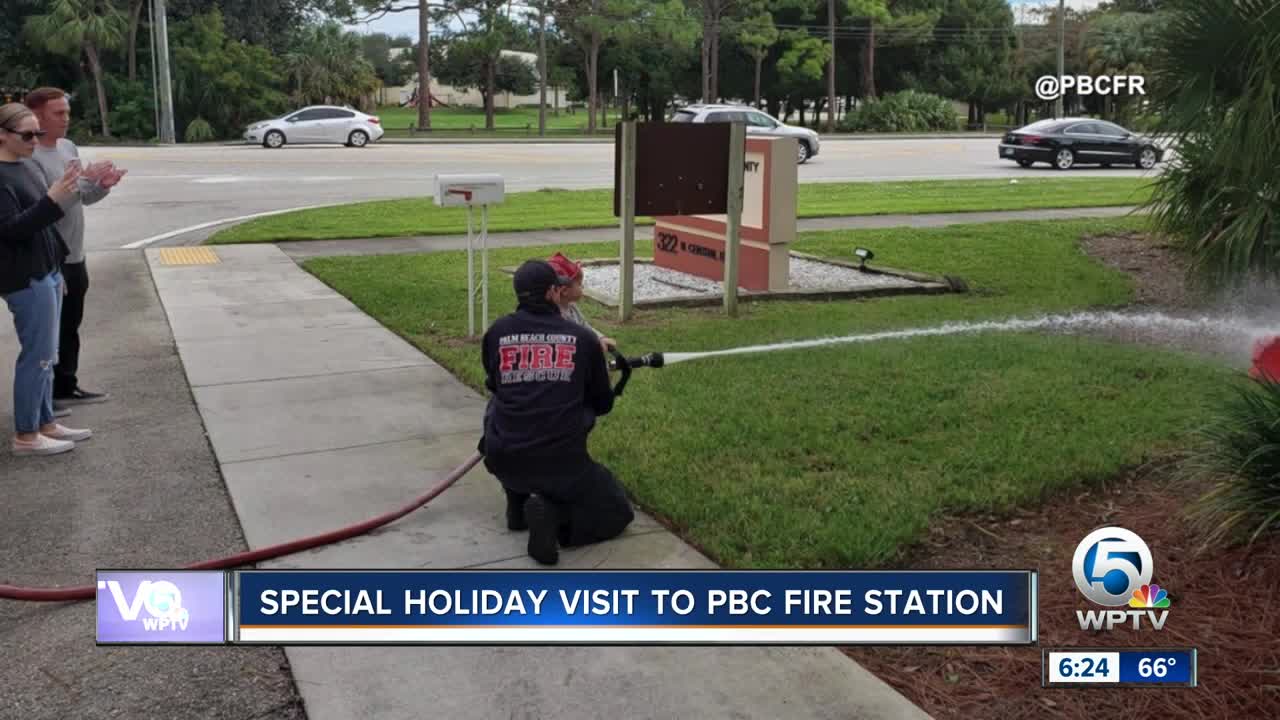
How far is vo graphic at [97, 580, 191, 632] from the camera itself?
3.98m

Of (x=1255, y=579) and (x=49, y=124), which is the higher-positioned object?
(x=49, y=124)

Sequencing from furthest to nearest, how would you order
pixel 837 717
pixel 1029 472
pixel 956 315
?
pixel 956 315 → pixel 1029 472 → pixel 837 717

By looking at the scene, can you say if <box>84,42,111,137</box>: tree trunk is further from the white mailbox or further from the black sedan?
the white mailbox

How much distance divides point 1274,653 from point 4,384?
23.9 feet

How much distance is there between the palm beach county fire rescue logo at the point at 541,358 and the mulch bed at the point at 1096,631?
1.52m

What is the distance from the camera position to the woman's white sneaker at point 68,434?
6383mm

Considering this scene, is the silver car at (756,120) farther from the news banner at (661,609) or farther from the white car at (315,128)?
the news banner at (661,609)

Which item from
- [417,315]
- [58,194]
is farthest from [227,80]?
[58,194]

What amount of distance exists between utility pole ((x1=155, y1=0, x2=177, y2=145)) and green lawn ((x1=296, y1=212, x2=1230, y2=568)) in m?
30.8

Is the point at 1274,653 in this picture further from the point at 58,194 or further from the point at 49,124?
the point at 49,124

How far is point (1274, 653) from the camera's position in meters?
3.74

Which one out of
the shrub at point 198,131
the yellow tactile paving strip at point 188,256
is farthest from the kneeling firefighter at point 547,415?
the shrub at point 198,131

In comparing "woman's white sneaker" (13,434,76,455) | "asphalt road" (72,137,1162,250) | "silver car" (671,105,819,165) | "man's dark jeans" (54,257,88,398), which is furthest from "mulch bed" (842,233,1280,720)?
"silver car" (671,105,819,165)

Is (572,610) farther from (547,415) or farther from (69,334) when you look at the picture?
(69,334)
